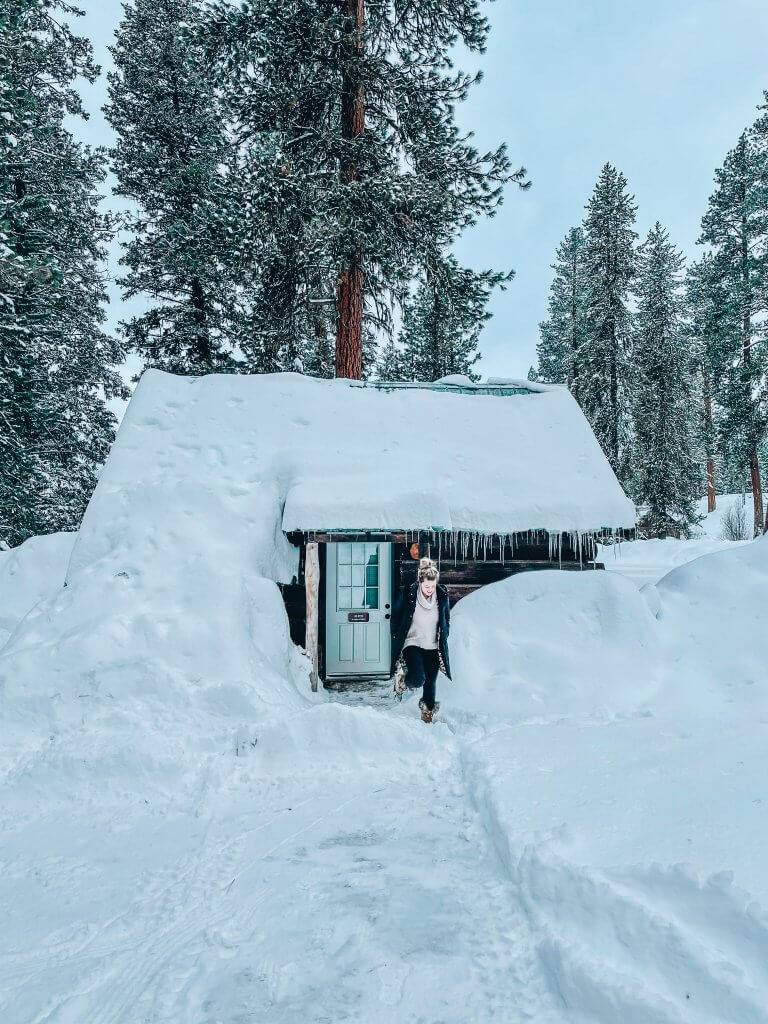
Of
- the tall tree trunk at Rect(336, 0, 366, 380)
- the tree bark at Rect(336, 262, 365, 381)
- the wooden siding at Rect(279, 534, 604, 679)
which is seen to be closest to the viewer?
the wooden siding at Rect(279, 534, 604, 679)

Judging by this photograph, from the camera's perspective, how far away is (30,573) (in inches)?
354

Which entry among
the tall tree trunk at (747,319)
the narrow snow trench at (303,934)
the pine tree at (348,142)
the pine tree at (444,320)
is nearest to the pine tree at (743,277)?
the tall tree trunk at (747,319)

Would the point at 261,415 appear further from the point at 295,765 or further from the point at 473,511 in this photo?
the point at 295,765

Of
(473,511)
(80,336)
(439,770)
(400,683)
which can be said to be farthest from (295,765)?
(80,336)

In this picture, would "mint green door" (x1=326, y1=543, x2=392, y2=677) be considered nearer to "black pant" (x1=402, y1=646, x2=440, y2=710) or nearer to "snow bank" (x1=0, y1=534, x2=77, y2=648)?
"black pant" (x1=402, y1=646, x2=440, y2=710)

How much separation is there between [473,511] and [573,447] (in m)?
2.76

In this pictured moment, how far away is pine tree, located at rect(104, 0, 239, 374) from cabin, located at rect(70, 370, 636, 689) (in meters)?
5.73

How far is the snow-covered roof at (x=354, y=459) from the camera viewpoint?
7.09m

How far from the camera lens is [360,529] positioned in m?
6.82

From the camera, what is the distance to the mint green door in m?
8.00

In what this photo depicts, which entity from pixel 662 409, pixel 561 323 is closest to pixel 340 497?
pixel 662 409

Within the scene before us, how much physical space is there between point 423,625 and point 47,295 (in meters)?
13.3

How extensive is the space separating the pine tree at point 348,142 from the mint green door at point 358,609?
5.35 metres

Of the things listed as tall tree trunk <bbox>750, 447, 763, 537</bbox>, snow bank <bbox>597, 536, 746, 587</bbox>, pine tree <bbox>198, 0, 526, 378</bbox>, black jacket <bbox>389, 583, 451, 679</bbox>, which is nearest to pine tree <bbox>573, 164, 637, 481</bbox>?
snow bank <bbox>597, 536, 746, 587</bbox>
